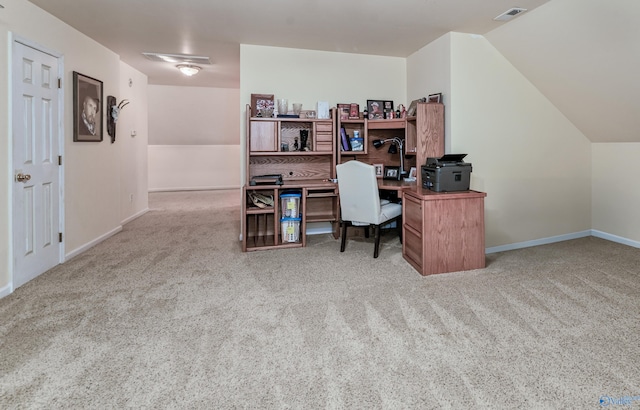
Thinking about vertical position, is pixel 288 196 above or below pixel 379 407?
above

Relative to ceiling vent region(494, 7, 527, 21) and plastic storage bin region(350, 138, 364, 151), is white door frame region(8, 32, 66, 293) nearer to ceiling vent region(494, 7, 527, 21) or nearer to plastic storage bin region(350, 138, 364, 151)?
plastic storage bin region(350, 138, 364, 151)

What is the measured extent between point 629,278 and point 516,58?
2385mm

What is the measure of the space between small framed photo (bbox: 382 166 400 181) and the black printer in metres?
1.11

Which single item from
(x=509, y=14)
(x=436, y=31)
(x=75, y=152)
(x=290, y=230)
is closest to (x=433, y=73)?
(x=436, y=31)

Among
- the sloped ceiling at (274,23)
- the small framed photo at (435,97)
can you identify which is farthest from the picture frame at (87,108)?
the small framed photo at (435,97)

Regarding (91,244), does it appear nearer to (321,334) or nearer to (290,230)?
(290,230)

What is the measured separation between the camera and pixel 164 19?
10.8 ft

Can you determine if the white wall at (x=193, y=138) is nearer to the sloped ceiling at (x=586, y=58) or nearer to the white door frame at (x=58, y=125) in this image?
the white door frame at (x=58, y=125)

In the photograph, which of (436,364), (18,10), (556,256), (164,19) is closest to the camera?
(436,364)

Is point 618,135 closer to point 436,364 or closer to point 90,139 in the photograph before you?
point 436,364

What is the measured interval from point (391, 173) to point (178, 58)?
343cm

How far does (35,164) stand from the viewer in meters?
2.95

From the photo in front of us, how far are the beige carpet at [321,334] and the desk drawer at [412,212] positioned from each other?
0.41 metres

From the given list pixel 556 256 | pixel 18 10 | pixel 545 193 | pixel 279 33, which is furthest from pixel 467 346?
pixel 18 10
